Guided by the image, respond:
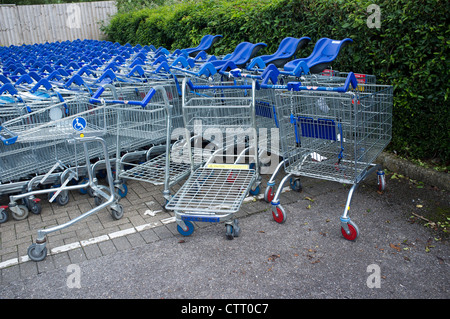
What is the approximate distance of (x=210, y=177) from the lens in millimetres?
4289

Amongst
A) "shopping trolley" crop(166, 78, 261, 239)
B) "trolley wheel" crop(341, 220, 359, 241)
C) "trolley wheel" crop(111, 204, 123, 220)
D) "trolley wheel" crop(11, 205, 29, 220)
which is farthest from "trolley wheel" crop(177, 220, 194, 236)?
"trolley wheel" crop(11, 205, 29, 220)

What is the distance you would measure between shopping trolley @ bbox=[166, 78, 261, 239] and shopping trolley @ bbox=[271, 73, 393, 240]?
0.37m

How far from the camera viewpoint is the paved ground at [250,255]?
2.89 m

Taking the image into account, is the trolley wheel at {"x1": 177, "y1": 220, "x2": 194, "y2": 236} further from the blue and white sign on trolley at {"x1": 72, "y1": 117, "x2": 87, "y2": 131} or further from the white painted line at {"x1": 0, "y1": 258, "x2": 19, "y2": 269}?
the white painted line at {"x1": 0, "y1": 258, "x2": 19, "y2": 269}

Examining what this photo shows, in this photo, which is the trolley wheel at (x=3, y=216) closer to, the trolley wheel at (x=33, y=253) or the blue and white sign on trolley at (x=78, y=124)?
the trolley wheel at (x=33, y=253)

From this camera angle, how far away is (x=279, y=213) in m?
3.80

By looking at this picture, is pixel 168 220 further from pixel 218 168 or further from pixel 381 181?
pixel 381 181

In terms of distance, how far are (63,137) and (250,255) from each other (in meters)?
2.14

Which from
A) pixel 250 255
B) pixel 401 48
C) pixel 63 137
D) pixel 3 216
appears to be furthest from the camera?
pixel 401 48

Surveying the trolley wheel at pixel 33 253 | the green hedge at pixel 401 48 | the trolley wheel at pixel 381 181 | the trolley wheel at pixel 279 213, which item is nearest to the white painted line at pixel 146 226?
the trolley wheel at pixel 33 253

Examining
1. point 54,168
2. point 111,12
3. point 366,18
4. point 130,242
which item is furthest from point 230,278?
point 111,12

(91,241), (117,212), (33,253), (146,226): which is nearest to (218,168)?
(146,226)

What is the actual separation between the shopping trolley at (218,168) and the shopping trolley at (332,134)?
373 millimetres

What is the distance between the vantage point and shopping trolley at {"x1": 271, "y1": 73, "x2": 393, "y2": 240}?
353 cm
